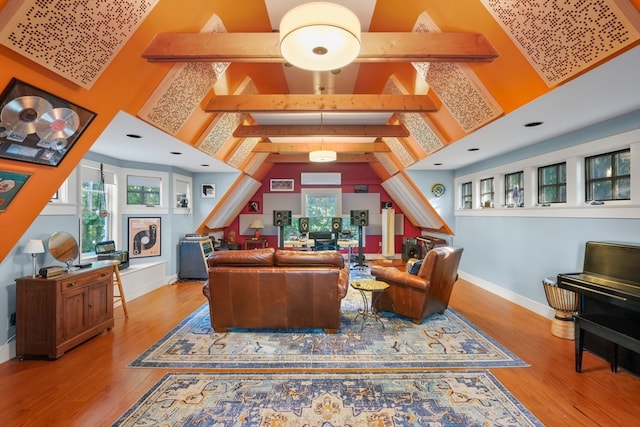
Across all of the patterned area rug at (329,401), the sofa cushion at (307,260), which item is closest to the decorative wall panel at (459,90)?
the sofa cushion at (307,260)

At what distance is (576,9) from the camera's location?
1.68 metres

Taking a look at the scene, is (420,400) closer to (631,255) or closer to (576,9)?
(631,255)

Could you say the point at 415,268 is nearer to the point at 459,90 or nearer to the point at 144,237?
the point at 459,90

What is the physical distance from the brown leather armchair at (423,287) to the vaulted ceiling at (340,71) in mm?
1609

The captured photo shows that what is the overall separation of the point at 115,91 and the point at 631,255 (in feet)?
15.3

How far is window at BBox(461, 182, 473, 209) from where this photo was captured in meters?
5.88

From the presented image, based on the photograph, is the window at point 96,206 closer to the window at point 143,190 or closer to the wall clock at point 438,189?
the window at point 143,190

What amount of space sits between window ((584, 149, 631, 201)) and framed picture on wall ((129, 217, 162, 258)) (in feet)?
21.6

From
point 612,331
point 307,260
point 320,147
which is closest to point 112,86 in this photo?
point 307,260

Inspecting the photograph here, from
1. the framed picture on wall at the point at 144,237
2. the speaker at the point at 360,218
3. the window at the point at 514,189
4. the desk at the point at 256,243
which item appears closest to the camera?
the window at the point at 514,189

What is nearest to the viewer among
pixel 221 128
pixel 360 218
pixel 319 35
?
pixel 319 35

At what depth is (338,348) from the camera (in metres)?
2.86

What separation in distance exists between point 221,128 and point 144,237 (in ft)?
8.55

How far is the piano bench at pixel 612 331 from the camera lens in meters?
2.11
